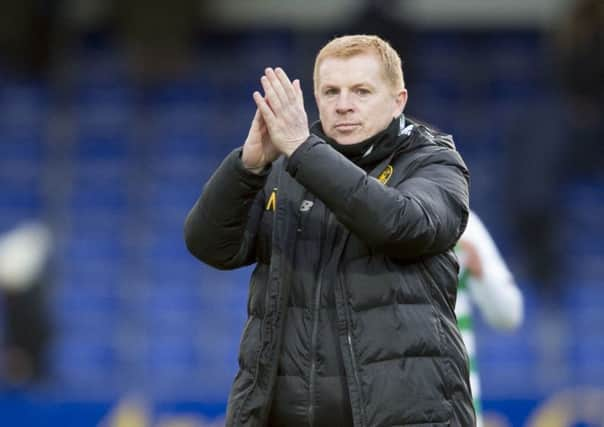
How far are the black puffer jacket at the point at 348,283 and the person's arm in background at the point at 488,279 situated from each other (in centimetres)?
122

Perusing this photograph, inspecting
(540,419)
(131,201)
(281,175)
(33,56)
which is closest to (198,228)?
(281,175)

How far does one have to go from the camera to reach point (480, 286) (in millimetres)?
5344

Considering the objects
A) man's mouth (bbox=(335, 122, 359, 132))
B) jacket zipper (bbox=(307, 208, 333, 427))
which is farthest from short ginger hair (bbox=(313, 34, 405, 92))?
jacket zipper (bbox=(307, 208, 333, 427))

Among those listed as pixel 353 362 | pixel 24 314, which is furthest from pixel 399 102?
pixel 24 314

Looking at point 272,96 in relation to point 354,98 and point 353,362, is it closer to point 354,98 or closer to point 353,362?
point 354,98

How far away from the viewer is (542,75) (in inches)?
497

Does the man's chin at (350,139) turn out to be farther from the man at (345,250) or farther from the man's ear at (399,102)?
the man's ear at (399,102)

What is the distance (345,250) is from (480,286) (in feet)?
5.19

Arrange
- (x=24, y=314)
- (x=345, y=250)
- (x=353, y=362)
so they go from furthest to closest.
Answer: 1. (x=24, y=314)
2. (x=345, y=250)
3. (x=353, y=362)

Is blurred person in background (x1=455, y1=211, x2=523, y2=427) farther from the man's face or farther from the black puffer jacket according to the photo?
the man's face

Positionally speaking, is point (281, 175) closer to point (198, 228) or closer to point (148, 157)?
point (198, 228)

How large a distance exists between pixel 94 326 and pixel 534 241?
329 cm

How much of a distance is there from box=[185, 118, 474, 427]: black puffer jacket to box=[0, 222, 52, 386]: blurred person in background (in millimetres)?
6000

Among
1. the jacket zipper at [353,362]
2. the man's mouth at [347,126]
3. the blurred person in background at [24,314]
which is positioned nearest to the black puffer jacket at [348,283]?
the jacket zipper at [353,362]
